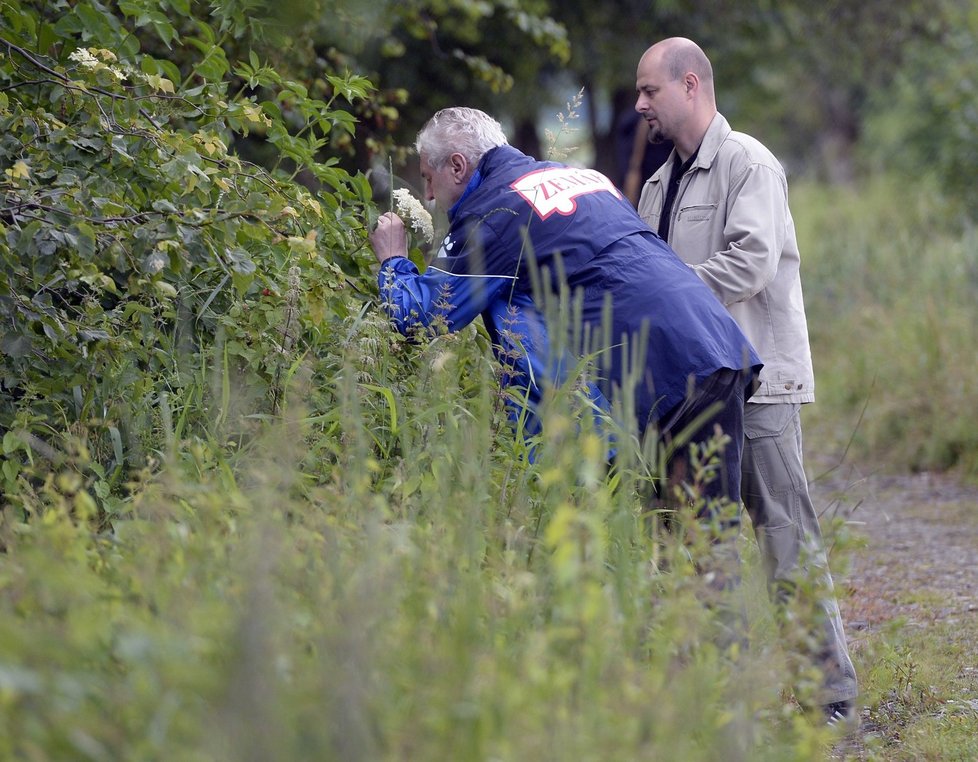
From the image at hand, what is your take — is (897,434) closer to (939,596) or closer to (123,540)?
(939,596)

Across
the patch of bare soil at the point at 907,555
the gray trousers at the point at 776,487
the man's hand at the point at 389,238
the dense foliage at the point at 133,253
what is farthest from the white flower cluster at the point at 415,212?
the patch of bare soil at the point at 907,555

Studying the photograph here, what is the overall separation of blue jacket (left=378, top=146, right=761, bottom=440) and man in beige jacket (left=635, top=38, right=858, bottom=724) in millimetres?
240

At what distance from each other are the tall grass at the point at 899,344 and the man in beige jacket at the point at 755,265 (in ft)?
6.44

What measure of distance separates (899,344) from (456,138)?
236 inches

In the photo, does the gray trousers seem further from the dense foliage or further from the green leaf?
the green leaf

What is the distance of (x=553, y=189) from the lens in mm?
4000

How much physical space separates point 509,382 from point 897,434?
5472 millimetres

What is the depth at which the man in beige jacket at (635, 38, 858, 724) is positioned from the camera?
4086 millimetres

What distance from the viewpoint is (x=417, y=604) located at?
2.55 metres

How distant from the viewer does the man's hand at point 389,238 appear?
425 centimetres

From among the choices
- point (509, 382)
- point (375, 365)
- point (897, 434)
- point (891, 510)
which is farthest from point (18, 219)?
point (897, 434)

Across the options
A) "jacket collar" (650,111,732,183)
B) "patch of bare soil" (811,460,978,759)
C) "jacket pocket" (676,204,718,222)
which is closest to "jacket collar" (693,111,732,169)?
"jacket collar" (650,111,732,183)

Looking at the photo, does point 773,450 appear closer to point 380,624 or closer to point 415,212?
point 415,212

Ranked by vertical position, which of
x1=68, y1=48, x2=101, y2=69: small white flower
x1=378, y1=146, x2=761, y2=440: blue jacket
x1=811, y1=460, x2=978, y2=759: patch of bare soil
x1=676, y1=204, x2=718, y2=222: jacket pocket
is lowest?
x1=811, y1=460, x2=978, y2=759: patch of bare soil
